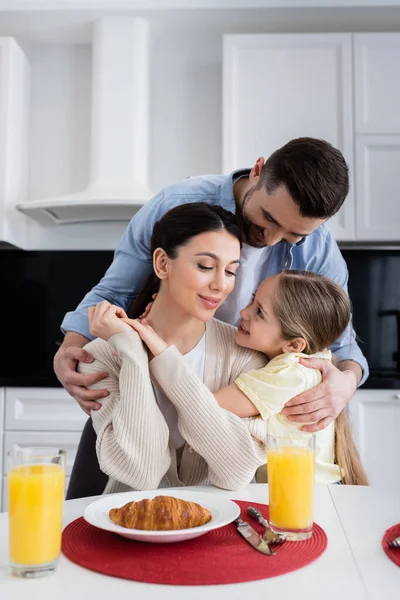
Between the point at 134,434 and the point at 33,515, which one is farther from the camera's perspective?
the point at 134,434

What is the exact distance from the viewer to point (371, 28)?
3.42m

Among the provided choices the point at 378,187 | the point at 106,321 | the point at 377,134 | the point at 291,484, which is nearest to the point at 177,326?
the point at 106,321

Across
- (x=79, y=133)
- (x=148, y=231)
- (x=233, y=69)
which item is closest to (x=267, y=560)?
(x=148, y=231)

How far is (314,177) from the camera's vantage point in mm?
1475

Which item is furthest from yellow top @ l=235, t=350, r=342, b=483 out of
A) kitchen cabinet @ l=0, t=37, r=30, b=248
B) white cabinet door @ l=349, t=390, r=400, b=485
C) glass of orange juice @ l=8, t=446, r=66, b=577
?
kitchen cabinet @ l=0, t=37, r=30, b=248

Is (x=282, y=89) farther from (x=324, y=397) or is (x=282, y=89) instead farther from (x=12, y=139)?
(x=324, y=397)

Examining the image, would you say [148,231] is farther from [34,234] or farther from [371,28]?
[371,28]

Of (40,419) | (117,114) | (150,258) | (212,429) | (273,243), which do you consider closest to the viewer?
(212,429)

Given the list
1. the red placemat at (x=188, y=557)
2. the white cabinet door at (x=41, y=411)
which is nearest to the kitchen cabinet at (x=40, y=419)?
the white cabinet door at (x=41, y=411)

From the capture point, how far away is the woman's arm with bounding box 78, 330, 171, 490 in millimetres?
1303

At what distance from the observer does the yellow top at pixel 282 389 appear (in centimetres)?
140

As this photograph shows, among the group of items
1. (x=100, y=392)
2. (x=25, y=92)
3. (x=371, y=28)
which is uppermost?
(x=371, y=28)

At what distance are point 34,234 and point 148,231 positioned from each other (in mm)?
1905

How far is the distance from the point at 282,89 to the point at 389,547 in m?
2.70
